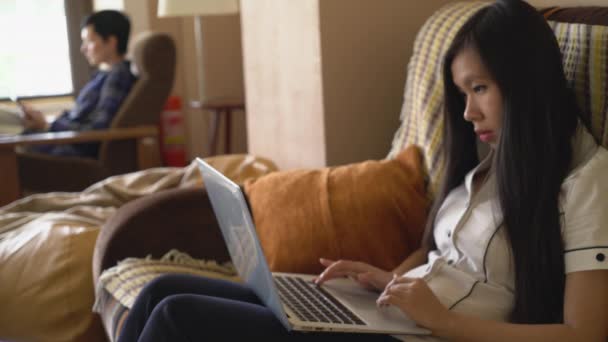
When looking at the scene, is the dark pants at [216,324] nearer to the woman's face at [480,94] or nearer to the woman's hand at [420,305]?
the woman's hand at [420,305]

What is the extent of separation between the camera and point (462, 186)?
1425 millimetres

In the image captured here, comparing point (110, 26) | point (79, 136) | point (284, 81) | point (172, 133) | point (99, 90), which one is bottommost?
point (172, 133)

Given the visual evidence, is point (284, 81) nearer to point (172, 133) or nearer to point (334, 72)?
point (334, 72)

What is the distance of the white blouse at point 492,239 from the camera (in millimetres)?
1104

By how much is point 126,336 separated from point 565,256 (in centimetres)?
72

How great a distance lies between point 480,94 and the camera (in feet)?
4.09

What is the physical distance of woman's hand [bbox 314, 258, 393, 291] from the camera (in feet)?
4.50

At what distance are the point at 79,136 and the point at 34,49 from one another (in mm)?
1979

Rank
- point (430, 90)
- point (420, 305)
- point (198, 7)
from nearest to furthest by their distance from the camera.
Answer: point (420, 305), point (430, 90), point (198, 7)

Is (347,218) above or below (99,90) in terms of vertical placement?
below

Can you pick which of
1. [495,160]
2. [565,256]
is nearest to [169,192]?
[495,160]

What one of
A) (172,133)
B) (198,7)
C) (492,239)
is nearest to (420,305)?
(492,239)

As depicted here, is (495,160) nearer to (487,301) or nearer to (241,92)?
(487,301)

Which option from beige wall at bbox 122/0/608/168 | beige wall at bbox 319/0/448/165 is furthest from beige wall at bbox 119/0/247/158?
beige wall at bbox 319/0/448/165
